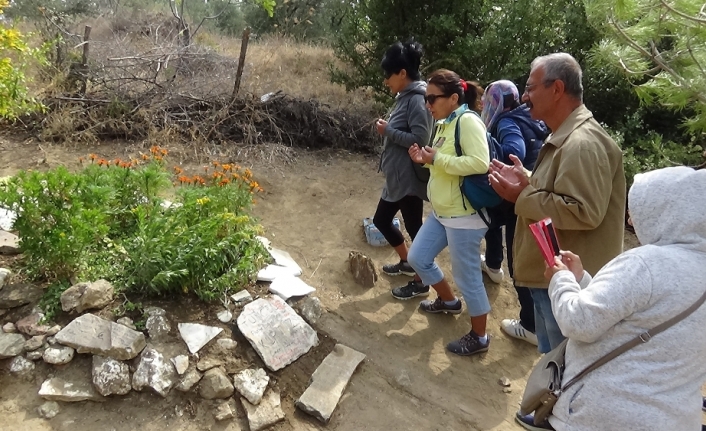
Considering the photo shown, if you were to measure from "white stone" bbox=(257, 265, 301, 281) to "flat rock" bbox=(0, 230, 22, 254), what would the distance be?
1645mm

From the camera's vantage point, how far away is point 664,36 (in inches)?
162

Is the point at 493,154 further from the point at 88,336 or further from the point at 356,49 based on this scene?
the point at 356,49

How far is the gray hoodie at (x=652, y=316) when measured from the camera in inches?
60.7

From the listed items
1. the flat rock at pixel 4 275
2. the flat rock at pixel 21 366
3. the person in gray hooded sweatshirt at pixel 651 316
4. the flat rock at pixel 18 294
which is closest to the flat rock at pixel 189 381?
the flat rock at pixel 21 366

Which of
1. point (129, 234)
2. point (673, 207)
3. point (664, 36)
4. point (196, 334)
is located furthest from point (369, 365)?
point (664, 36)

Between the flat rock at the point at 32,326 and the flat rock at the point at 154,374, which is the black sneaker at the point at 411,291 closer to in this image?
the flat rock at the point at 154,374

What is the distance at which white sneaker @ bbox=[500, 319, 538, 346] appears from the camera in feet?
12.5

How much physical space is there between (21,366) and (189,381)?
3.11 ft

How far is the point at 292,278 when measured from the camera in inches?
153

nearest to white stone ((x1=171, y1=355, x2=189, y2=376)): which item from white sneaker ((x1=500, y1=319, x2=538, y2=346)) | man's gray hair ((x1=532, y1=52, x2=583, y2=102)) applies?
white sneaker ((x1=500, y1=319, x2=538, y2=346))

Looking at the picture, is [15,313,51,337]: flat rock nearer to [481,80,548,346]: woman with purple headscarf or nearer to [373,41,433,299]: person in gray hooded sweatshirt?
[373,41,433,299]: person in gray hooded sweatshirt

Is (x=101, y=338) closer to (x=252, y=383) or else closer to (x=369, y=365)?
(x=252, y=383)

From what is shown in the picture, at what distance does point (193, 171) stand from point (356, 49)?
3.24 m

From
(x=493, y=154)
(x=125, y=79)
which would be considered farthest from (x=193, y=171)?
(x=493, y=154)
